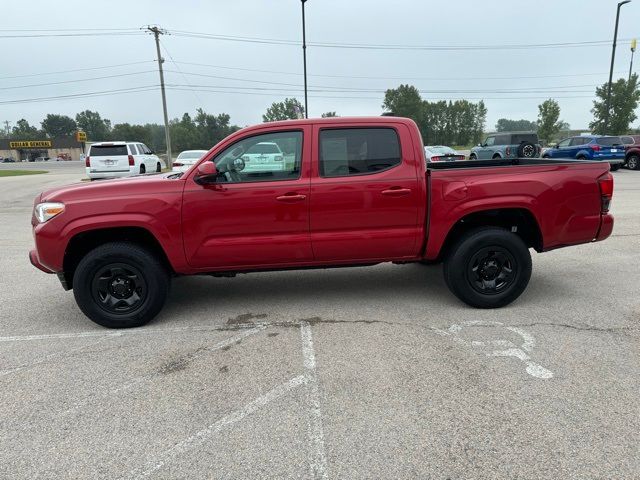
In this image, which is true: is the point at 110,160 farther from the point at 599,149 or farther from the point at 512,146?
the point at 599,149

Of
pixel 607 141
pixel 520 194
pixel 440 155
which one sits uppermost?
pixel 607 141

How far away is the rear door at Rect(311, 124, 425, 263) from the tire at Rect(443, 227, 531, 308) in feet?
1.58

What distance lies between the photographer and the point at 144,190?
13.6ft

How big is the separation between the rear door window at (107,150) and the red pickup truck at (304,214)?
15105mm

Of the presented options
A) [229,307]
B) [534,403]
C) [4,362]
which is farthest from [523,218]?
[4,362]

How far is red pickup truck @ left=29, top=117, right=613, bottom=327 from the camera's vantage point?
4.15m

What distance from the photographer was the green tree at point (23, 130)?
141250mm

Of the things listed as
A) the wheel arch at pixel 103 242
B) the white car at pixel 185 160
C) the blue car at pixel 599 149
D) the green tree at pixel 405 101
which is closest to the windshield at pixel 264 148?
the wheel arch at pixel 103 242

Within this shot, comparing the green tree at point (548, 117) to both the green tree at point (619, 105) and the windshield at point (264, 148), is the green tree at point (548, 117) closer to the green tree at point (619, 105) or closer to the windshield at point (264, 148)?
the green tree at point (619, 105)

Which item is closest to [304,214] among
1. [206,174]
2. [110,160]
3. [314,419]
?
[206,174]

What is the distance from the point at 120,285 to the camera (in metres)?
4.29

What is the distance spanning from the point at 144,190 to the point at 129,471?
8.08 feet

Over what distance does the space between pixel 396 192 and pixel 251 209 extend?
135 cm

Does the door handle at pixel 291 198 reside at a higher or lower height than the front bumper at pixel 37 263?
higher
